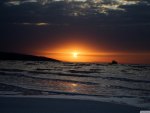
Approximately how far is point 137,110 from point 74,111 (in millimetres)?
2299

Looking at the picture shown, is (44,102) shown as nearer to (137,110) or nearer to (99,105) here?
(99,105)

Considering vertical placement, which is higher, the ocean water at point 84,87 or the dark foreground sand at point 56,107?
the ocean water at point 84,87

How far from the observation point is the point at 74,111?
9062 mm

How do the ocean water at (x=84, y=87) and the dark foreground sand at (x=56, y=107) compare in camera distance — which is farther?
the ocean water at (x=84, y=87)

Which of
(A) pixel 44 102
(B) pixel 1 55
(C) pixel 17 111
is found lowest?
(C) pixel 17 111

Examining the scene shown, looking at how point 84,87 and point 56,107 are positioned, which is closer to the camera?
point 56,107

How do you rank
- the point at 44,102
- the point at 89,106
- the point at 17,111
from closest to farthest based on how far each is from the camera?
the point at 17,111 → the point at 89,106 → the point at 44,102

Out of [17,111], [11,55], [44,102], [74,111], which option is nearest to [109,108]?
[74,111]

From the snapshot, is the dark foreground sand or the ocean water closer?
the dark foreground sand

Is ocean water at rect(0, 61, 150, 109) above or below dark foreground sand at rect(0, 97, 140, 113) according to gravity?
above

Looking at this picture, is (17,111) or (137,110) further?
(137,110)

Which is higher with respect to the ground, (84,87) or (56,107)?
(84,87)

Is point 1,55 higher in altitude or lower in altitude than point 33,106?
higher

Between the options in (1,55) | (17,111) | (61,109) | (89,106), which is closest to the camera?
(17,111)
